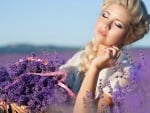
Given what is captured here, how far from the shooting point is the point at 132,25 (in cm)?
141

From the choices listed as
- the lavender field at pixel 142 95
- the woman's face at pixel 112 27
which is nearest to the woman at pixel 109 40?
the woman's face at pixel 112 27

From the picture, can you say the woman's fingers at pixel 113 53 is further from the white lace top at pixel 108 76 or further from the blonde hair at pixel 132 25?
the blonde hair at pixel 132 25

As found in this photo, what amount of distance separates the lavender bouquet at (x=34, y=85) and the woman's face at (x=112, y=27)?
0.18 meters

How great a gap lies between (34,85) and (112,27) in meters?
0.32

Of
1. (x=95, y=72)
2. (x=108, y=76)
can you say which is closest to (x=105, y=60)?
(x=95, y=72)

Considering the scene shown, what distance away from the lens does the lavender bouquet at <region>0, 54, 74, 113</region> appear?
1.12m

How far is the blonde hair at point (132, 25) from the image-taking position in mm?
1393

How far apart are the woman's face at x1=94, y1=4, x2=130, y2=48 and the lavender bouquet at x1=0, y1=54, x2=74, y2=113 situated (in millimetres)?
183

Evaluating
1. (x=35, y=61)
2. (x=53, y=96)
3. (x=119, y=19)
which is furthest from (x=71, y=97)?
(x=119, y=19)

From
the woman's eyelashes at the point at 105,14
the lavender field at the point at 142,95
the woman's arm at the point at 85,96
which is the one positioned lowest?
the woman's arm at the point at 85,96

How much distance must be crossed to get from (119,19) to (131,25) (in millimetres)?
63

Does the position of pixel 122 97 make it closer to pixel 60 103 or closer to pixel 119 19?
pixel 60 103

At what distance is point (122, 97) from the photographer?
97 cm

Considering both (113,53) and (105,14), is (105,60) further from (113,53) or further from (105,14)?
(105,14)
